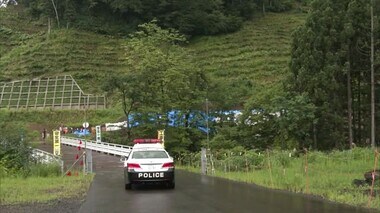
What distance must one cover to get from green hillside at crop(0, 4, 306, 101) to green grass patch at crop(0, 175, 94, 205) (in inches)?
1893

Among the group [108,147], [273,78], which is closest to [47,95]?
[273,78]

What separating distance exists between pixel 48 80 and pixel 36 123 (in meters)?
13.3

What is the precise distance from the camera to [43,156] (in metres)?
26.3

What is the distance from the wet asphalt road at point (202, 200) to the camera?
12.0 meters

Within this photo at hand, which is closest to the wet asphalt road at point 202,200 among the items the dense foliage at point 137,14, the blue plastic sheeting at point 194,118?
the blue plastic sheeting at point 194,118

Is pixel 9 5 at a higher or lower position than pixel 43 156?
higher

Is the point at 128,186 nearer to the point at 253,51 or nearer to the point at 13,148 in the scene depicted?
the point at 13,148

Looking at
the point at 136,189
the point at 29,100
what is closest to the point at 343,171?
the point at 136,189

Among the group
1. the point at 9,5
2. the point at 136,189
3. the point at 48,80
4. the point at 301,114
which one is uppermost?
the point at 9,5

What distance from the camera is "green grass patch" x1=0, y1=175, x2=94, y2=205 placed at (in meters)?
14.5

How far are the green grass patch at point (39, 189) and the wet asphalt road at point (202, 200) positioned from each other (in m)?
0.68

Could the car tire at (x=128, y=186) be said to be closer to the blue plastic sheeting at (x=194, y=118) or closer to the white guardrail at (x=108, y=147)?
the white guardrail at (x=108, y=147)

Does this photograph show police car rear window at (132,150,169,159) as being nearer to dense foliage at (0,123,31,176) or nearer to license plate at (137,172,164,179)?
license plate at (137,172,164,179)

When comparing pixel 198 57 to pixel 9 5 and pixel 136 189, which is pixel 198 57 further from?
pixel 136 189
